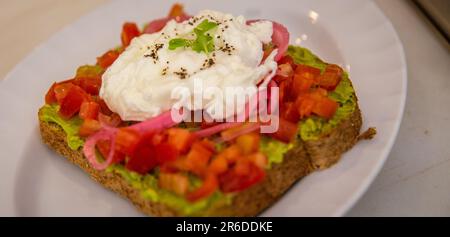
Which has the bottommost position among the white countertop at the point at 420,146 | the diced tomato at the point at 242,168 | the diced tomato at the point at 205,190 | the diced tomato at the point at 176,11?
the white countertop at the point at 420,146

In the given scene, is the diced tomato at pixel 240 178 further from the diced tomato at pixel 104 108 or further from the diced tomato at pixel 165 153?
the diced tomato at pixel 104 108

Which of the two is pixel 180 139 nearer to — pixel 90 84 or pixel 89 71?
pixel 90 84

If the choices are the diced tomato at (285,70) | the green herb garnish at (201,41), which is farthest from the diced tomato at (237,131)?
the green herb garnish at (201,41)

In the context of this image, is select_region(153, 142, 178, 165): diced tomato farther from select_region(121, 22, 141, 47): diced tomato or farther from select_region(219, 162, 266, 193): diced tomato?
select_region(121, 22, 141, 47): diced tomato

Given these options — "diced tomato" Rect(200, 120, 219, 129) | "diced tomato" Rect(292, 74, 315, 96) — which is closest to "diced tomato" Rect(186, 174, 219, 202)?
"diced tomato" Rect(200, 120, 219, 129)

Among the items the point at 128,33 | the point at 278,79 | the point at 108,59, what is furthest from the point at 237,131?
the point at 128,33
